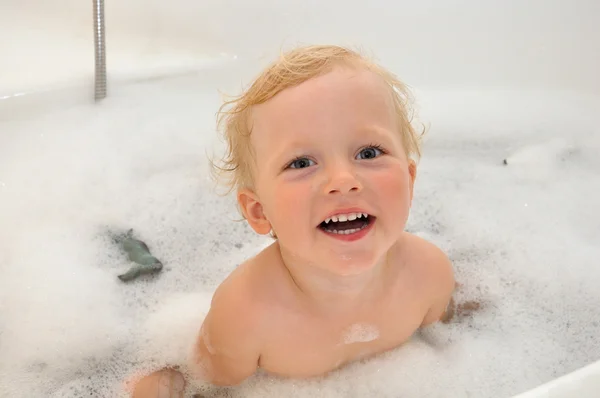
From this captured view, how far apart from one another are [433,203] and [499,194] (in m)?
0.15

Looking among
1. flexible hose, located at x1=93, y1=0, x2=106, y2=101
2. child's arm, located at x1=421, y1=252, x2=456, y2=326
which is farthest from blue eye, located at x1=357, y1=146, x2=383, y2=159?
flexible hose, located at x1=93, y1=0, x2=106, y2=101

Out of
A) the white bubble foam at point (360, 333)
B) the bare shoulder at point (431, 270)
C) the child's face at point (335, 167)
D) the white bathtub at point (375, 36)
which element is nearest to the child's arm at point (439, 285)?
the bare shoulder at point (431, 270)

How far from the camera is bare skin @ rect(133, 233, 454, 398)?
901mm

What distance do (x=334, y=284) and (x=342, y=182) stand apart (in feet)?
0.70

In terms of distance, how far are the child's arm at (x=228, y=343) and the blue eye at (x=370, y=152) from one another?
262mm

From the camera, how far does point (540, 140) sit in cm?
156

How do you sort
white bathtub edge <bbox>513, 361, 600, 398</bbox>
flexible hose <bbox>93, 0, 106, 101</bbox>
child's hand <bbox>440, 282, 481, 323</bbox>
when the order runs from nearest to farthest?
white bathtub edge <bbox>513, 361, 600, 398</bbox> → child's hand <bbox>440, 282, 481, 323</bbox> → flexible hose <bbox>93, 0, 106, 101</bbox>

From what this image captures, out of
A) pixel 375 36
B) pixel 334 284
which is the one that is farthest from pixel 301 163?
pixel 375 36

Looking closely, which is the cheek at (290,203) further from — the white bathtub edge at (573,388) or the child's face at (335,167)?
the white bathtub edge at (573,388)

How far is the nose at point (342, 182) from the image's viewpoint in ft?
2.38

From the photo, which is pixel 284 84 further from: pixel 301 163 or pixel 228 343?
pixel 228 343

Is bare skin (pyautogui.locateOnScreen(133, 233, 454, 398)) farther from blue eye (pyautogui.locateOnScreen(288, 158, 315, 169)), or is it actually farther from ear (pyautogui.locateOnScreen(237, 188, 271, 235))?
blue eye (pyautogui.locateOnScreen(288, 158, 315, 169))

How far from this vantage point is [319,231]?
0.77 metres

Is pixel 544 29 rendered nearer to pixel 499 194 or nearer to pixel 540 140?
pixel 540 140
